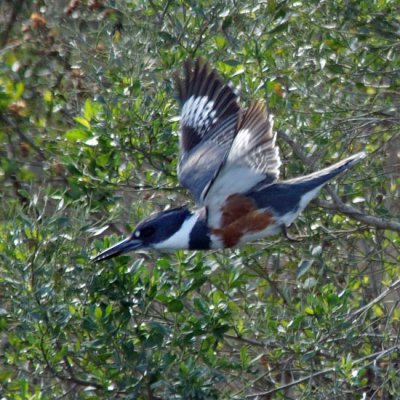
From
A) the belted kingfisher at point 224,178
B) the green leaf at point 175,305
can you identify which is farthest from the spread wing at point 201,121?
the green leaf at point 175,305

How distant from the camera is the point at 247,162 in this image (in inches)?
161

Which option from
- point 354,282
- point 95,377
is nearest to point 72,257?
point 95,377

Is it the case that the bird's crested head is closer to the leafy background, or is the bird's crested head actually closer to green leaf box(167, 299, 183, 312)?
the leafy background

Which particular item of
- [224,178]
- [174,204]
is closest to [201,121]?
[224,178]

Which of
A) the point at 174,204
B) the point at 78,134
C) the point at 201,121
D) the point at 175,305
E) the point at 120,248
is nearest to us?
the point at 175,305

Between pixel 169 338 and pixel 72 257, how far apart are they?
45 cm

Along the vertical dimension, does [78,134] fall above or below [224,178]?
above

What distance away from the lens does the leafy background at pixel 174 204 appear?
11.9ft

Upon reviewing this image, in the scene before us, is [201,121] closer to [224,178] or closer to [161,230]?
[224,178]

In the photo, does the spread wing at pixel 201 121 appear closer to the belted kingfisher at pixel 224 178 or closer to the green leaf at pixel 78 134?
the belted kingfisher at pixel 224 178

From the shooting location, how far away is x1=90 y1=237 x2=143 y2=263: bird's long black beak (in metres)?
3.65

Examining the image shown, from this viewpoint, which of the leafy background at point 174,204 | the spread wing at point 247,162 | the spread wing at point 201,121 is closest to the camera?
the leafy background at point 174,204

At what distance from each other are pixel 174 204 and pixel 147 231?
0.77 metres

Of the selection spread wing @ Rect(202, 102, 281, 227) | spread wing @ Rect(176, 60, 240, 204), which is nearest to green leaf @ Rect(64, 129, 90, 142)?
spread wing @ Rect(176, 60, 240, 204)
